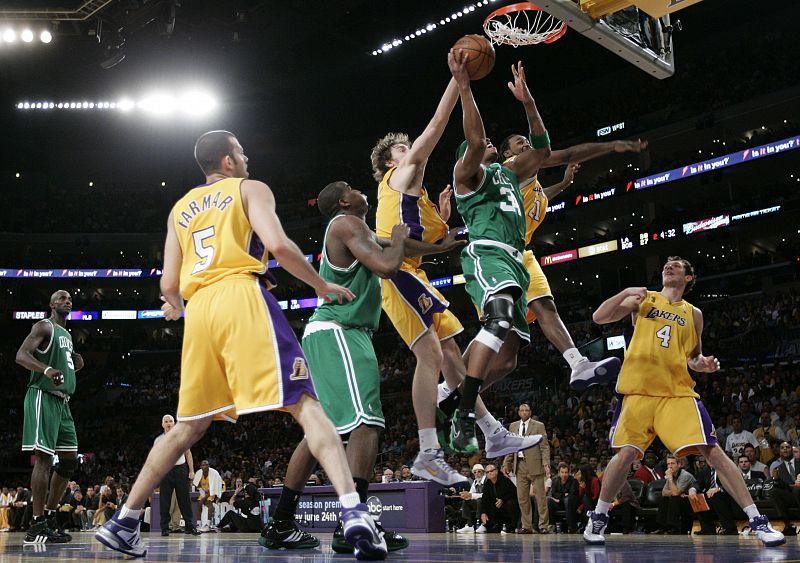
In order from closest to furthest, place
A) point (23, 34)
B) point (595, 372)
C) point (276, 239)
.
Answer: point (276, 239) < point (595, 372) < point (23, 34)

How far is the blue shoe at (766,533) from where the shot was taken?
236 inches

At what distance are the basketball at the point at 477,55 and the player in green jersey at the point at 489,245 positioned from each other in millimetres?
111

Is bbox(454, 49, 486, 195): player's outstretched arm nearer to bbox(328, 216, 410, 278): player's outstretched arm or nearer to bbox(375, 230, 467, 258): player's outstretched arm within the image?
bbox(375, 230, 467, 258): player's outstretched arm

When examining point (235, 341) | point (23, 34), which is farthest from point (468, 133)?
point (23, 34)

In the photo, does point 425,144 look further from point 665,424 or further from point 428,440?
point 665,424

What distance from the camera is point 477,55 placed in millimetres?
5543

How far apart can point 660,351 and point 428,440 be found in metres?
2.46

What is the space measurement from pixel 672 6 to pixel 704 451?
4.40 m

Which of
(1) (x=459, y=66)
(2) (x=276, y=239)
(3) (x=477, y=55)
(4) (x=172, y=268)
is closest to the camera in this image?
(2) (x=276, y=239)

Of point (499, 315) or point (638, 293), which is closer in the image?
point (499, 315)

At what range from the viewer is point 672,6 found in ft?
26.3

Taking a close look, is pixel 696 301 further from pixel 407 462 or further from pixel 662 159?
pixel 407 462

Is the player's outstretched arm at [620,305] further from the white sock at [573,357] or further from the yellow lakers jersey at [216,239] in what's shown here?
the yellow lakers jersey at [216,239]

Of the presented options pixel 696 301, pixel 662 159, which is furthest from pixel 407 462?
pixel 662 159
